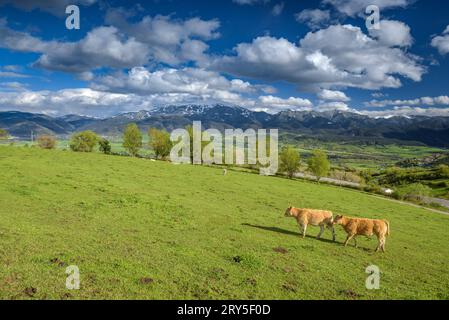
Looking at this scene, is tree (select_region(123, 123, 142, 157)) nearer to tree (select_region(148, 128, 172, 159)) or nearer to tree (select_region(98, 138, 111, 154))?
tree (select_region(148, 128, 172, 159))

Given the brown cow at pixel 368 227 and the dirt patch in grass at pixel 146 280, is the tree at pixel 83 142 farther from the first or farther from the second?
the dirt patch in grass at pixel 146 280

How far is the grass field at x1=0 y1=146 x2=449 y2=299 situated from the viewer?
44.3ft

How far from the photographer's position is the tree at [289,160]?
99.6 m

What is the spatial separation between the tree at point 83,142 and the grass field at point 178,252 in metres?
72.8

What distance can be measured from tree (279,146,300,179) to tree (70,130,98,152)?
5867cm

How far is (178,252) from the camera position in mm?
17531

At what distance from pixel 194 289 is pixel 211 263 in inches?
119

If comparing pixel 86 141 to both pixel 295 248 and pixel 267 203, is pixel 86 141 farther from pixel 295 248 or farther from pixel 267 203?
pixel 295 248

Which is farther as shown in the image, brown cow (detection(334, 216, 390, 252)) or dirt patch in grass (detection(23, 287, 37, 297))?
brown cow (detection(334, 216, 390, 252))

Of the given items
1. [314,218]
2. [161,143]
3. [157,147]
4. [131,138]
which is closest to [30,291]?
[314,218]

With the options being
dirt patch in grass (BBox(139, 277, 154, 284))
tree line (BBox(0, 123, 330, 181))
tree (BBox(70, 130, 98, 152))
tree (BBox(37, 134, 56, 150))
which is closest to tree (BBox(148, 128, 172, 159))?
tree line (BBox(0, 123, 330, 181))

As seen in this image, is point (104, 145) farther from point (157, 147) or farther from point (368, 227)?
point (368, 227)
